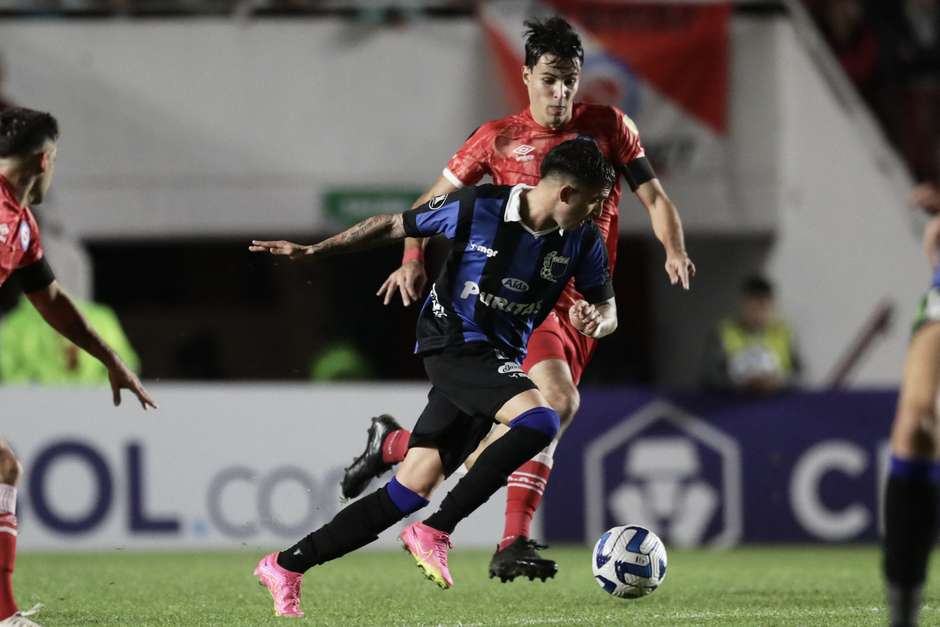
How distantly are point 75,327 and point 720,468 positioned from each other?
6208 millimetres

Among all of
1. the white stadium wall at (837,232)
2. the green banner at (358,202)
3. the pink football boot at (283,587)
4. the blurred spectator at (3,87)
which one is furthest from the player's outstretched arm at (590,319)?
the blurred spectator at (3,87)

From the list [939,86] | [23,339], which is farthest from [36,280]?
[939,86]

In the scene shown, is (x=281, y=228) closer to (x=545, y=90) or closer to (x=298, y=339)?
(x=298, y=339)

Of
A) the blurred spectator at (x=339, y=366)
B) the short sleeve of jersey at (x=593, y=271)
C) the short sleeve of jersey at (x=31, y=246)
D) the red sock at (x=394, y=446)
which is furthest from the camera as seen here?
the blurred spectator at (x=339, y=366)

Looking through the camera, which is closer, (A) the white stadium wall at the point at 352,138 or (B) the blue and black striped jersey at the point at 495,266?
(B) the blue and black striped jersey at the point at 495,266

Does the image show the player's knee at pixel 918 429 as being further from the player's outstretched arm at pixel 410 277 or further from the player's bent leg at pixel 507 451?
the player's outstretched arm at pixel 410 277

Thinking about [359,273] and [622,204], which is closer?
[622,204]

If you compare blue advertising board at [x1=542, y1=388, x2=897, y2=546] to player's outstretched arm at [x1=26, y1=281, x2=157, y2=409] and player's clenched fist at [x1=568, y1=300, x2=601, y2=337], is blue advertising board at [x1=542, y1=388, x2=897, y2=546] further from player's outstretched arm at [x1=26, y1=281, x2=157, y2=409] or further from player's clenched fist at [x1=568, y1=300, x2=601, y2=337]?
player's outstretched arm at [x1=26, y1=281, x2=157, y2=409]

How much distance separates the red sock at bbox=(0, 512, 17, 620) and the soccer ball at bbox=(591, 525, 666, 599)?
2.39 m

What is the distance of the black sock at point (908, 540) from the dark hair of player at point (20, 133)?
3.00 metres

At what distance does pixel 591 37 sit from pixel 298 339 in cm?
505

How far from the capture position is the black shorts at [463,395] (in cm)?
598

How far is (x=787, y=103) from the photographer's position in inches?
559

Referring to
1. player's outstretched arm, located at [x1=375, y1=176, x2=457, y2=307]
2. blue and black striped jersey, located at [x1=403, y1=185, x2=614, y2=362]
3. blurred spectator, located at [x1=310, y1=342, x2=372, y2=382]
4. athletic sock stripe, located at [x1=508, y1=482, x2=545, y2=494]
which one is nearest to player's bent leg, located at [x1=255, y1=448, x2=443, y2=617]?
blue and black striped jersey, located at [x1=403, y1=185, x2=614, y2=362]
